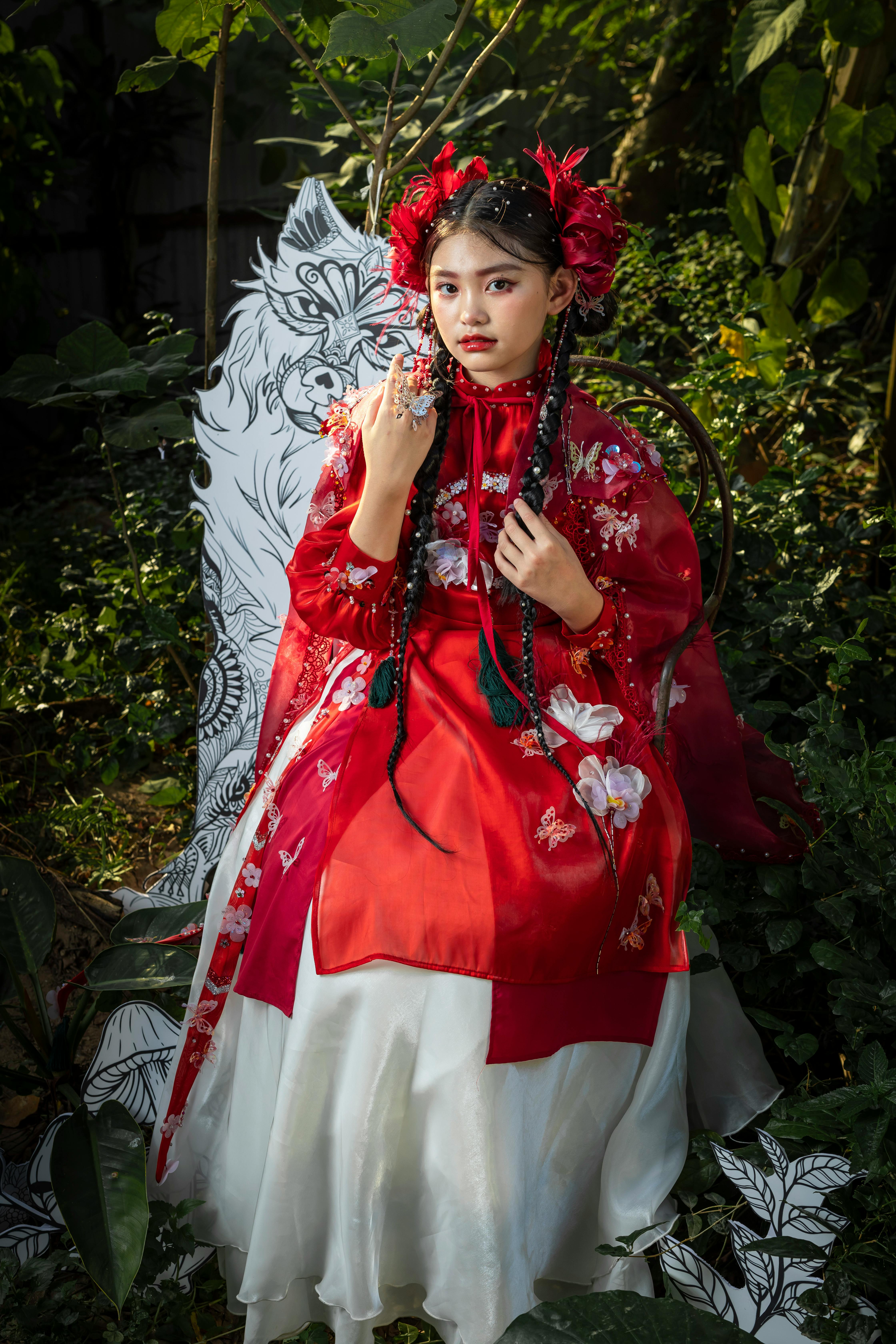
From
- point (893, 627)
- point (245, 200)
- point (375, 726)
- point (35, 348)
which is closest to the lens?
point (375, 726)

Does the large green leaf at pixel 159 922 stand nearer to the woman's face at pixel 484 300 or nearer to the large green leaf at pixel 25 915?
the large green leaf at pixel 25 915

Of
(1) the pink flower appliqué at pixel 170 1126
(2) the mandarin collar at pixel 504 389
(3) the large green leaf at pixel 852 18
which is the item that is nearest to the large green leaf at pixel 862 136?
(3) the large green leaf at pixel 852 18

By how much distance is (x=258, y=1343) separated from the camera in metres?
1.30

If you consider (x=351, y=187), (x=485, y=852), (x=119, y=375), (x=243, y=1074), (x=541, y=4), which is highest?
(x=541, y=4)

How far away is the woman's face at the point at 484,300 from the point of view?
50.1 inches

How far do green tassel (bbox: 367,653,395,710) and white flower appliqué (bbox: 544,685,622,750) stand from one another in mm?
208

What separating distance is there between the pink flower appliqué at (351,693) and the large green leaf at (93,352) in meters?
0.96

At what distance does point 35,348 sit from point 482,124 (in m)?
2.17

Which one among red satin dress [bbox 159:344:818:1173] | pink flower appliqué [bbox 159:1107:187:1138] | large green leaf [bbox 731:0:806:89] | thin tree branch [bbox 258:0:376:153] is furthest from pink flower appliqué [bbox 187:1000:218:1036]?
large green leaf [bbox 731:0:806:89]

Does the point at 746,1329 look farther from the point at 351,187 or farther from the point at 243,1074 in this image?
the point at 351,187

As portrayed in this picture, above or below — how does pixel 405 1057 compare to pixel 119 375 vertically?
below

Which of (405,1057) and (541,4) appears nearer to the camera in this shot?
(405,1057)

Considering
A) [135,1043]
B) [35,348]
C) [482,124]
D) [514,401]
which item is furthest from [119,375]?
[482,124]

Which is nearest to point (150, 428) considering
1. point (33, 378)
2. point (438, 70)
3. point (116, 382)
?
point (116, 382)
